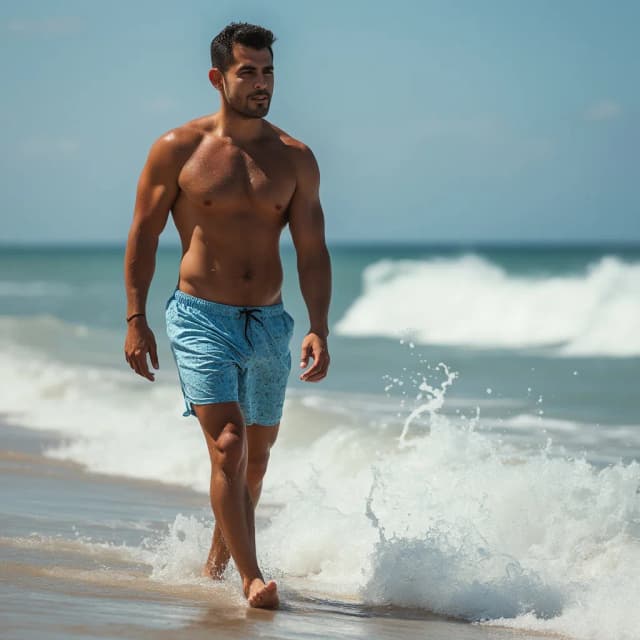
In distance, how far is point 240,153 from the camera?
497 cm

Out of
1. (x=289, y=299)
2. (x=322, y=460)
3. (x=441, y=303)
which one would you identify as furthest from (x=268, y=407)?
(x=289, y=299)

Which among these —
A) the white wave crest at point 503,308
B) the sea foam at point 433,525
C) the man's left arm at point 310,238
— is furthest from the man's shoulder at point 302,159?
the white wave crest at point 503,308

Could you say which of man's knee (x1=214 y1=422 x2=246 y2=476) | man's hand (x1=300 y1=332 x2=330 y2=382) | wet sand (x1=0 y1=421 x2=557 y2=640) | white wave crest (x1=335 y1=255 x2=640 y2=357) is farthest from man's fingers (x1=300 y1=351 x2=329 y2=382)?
white wave crest (x1=335 y1=255 x2=640 y2=357)

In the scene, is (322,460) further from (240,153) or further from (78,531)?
(240,153)

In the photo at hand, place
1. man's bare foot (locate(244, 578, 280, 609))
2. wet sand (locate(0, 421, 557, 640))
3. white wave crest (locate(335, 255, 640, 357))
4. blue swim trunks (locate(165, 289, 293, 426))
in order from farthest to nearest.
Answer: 1. white wave crest (locate(335, 255, 640, 357))
2. blue swim trunks (locate(165, 289, 293, 426))
3. man's bare foot (locate(244, 578, 280, 609))
4. wet sand (locate(0, 421, 557, 640))

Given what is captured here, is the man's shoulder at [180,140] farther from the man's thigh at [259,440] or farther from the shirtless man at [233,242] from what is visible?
the man's thigh at [259,440]

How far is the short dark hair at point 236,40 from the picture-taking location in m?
4.86

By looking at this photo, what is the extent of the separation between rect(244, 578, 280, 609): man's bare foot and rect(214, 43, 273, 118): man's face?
5.47 feet

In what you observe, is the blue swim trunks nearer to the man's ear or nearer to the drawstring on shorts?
the drawstring on shorts

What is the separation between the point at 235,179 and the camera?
4906 millimetres

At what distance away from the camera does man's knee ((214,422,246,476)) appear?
4652 mm

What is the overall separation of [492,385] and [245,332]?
358 inches

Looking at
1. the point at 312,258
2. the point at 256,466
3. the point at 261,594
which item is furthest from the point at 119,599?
the point at 312,258

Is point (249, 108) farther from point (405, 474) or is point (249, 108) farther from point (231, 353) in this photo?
point (405, 474)
